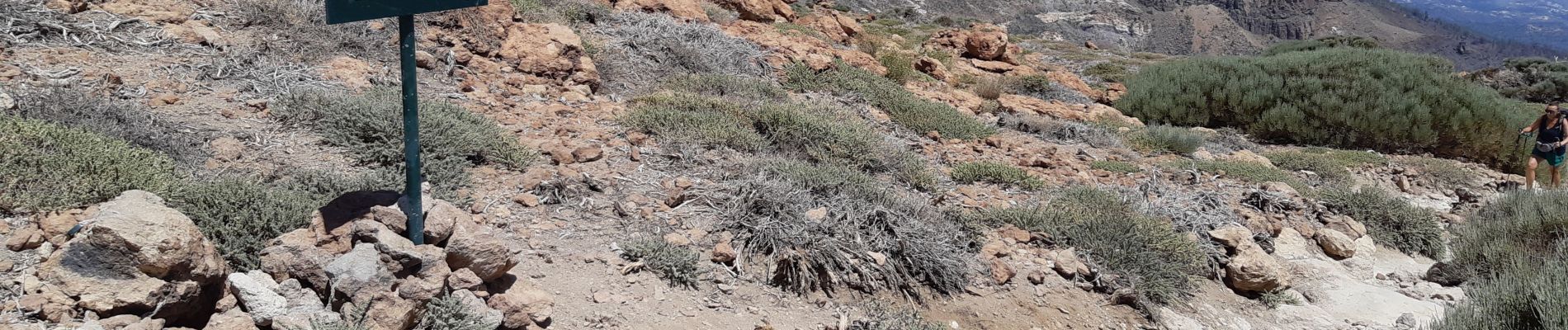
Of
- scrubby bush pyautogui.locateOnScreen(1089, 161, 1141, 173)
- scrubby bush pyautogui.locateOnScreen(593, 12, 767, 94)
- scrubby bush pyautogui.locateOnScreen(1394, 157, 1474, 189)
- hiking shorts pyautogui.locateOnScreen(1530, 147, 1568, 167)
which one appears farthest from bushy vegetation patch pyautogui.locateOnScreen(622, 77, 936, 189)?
hiking shorts pyautogui.locateOnScreen(1530, 147, 1568, 167)

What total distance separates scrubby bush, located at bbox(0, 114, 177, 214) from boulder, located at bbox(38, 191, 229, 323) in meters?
0.75

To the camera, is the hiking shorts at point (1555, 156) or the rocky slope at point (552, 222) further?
the hiking shorts at point (1555, 156)

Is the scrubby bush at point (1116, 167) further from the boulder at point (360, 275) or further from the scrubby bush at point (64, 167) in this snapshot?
the scrubby bush at point (64, 167)

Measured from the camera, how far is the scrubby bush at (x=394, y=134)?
13.7 feet

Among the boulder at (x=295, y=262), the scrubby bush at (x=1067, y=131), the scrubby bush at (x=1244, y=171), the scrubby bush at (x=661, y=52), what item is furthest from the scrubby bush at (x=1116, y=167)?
the boulder at (x=295, y=262)

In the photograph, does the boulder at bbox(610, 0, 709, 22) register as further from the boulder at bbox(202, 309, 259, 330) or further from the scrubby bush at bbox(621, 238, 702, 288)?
the boulder at bbox(202, 309, 259, 330)

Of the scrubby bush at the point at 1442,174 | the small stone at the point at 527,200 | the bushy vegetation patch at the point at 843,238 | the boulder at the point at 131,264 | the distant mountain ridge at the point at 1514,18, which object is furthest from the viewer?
the distant mountain ridge at the point at 1514,18

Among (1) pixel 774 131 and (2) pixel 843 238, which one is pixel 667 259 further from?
(1) pixel 774 131

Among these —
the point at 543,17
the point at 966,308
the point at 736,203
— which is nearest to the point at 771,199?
the point at 736,203

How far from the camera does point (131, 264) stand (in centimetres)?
227

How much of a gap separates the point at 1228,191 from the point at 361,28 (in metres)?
7.13

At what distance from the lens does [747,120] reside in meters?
5.80

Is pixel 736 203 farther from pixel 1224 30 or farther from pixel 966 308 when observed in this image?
pixel 1224 30

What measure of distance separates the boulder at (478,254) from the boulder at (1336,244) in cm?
529
